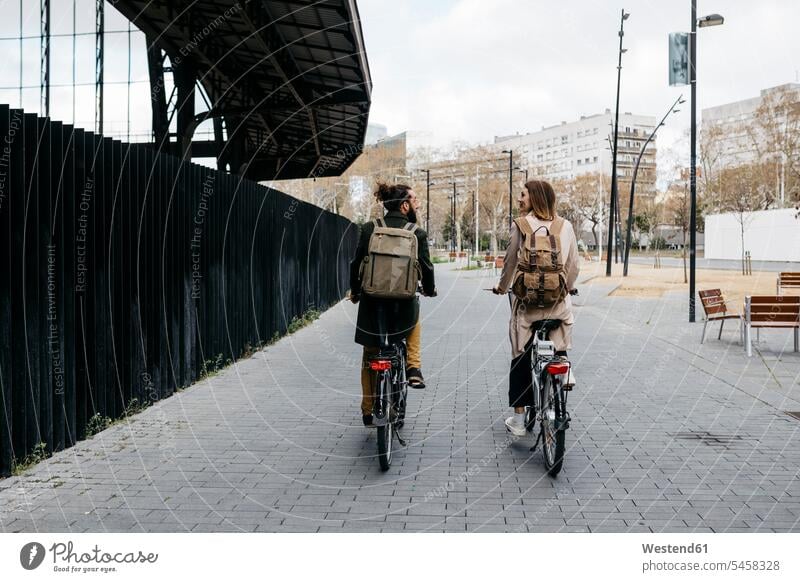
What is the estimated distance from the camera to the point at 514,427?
6887 millimetres

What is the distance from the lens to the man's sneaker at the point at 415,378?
6.51 m

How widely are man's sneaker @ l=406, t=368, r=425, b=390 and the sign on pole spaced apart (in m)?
11.9

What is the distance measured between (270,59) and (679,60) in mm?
7760

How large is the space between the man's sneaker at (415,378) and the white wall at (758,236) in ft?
175

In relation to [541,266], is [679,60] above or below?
above

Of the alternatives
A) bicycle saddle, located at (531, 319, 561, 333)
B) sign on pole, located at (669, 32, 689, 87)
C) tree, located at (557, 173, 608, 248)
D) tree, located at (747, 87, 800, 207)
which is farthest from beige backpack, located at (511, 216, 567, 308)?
tree, located at (557, 173, 608, 248)

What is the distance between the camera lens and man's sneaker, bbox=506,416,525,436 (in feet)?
22.4

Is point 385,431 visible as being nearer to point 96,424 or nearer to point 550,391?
point 550,391

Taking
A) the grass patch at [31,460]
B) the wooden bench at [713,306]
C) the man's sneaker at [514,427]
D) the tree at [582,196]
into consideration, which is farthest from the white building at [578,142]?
the grass patch at [31,460]

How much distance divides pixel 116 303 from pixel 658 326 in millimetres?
11563

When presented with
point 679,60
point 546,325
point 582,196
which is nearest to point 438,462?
point 546,325

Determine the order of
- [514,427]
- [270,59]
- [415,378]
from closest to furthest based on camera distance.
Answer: [415,378] → [514,427] → [270,59]

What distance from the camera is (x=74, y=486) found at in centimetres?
539

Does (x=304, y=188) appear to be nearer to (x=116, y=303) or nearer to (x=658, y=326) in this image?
(x=658, y=326)
